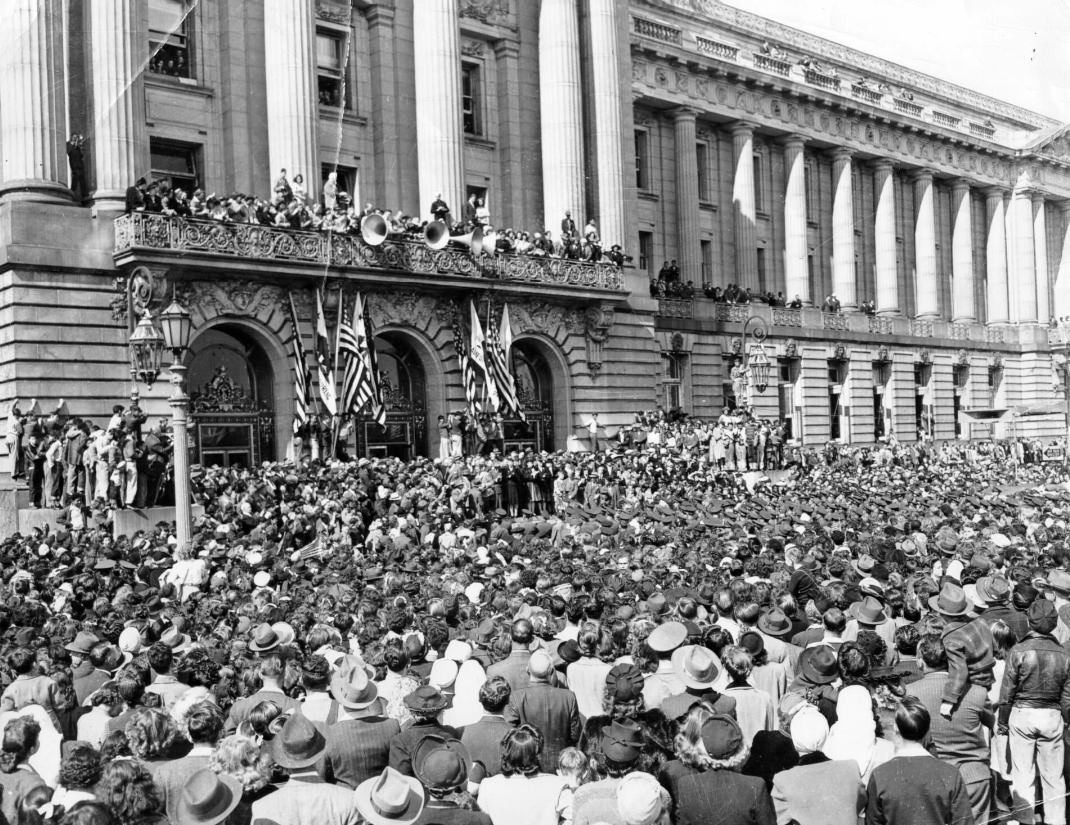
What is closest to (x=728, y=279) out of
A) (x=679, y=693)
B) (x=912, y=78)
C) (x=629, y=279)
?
(x=629, y=279)

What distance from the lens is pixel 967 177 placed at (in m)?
75.8

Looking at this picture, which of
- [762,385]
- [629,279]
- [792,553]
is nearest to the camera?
[792,553]

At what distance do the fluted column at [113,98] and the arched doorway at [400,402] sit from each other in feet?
30.9

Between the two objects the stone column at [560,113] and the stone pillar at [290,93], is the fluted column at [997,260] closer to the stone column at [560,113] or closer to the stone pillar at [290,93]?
the stone column at [560,113]

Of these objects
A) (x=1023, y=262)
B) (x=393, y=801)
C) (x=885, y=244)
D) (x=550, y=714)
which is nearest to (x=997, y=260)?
(x=1023, y=262)

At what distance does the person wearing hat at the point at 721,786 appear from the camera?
6391mm

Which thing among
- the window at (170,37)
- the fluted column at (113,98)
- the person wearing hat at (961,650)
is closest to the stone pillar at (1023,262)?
the window at (170,37)

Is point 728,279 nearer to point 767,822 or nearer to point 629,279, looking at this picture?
point 629,279

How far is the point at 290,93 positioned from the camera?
35906mm

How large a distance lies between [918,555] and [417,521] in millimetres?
10538

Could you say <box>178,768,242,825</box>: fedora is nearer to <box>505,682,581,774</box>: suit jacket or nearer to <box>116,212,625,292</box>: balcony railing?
<box>505,682,581,774</box>: suit jacket

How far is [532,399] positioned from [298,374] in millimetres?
10667

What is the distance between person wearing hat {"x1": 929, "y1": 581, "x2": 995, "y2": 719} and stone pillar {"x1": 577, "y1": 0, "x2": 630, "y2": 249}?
35.5 meters

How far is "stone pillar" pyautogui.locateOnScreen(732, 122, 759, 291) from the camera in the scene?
199 ft
